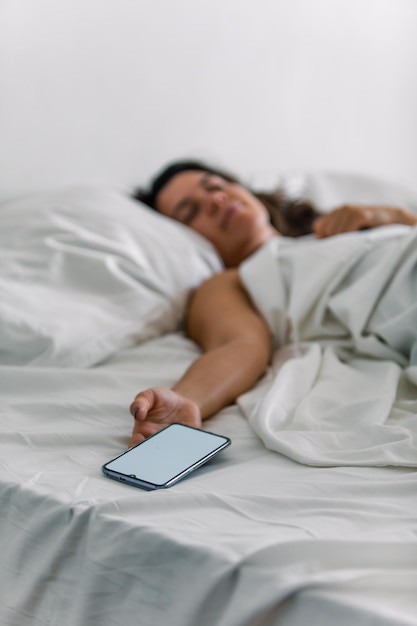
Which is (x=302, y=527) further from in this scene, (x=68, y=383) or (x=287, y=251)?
(x=287, y=251)

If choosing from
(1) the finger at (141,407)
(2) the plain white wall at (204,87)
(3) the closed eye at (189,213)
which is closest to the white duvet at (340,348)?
(1) the finger at (141,407)

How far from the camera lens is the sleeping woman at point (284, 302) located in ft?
3.38

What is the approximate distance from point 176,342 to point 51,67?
78 centimetres

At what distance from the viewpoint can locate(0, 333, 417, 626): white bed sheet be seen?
58cm

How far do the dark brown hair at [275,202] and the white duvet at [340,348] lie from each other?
1.13 feet

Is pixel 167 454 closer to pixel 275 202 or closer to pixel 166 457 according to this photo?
pixel 166 457

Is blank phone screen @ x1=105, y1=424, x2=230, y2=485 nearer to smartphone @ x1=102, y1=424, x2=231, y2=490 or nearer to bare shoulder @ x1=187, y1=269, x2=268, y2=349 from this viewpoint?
smartphone @ x1=102, y1=424, x2=231, y2=490

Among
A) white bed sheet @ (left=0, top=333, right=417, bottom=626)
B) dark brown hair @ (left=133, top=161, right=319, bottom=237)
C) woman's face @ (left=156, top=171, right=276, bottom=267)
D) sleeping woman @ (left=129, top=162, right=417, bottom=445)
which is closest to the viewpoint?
white bed sheet @ (left=0, top=333, right=417, bottom=626)

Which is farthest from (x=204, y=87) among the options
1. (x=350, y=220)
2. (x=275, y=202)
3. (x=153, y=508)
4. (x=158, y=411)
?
(x=153, y=508)

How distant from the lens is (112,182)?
180 centimetres

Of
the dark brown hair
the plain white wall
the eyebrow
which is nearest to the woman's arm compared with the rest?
the eyebrow

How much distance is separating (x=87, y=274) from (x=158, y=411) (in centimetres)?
43

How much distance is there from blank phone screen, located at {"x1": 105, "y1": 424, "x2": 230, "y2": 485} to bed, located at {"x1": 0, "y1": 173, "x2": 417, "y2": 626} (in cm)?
2

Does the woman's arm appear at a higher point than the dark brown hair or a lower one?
lower
